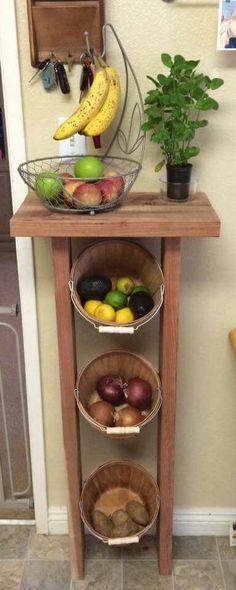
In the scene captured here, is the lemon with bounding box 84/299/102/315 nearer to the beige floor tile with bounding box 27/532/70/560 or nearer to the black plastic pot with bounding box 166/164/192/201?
the black plastic pot with bounding box 166/164/192/201

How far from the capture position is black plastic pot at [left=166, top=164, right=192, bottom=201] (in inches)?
50.3

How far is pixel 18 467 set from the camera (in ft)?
6.74

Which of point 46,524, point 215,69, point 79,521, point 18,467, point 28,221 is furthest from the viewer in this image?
point 18,467

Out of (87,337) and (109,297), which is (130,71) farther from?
(87,337)

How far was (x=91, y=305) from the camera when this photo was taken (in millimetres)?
1312

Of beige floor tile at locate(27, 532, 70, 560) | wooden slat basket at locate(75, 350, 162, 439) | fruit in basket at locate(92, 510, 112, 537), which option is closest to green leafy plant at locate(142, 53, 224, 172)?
wooden slat basket at locate(75, 350, 162, 439)

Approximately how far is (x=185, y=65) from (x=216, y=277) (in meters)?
0.56

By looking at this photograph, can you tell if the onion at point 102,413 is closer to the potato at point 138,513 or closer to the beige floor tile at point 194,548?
the potato at point 138,513

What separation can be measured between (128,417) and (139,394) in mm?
66

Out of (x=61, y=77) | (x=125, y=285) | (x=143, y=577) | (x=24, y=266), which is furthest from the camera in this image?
(x=143, y=577)

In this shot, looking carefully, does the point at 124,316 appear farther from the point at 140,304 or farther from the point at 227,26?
the point at 227,26

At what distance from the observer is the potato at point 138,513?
61.7 inches

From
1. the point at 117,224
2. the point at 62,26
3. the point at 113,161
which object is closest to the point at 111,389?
the point at 117,224

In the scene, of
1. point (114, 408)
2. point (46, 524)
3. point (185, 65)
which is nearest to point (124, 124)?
point (185, 65)
